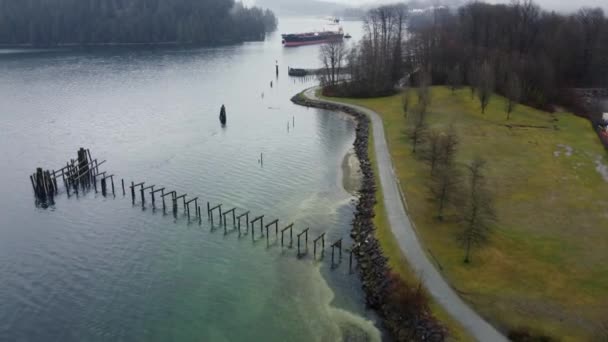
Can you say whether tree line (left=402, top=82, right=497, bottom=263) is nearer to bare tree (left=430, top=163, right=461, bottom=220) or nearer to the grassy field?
bare tree (left=430, top=163, right=461, bottom=220)

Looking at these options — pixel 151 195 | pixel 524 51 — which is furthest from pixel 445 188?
pixel 524 51

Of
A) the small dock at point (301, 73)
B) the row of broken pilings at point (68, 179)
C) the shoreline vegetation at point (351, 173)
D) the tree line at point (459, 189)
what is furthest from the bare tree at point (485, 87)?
the small dock at point (301, 73)

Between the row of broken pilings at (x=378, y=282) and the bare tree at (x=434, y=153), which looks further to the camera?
the bare tree at (x=434, y=153)

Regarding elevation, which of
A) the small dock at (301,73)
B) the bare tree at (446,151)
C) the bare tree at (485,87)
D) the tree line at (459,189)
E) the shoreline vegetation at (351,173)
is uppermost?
the small dock at (301,73)

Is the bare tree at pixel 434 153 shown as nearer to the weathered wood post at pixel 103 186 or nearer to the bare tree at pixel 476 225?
the bare tree at pixel 476 225

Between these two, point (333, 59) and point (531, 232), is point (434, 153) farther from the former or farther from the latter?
point (333, 59)

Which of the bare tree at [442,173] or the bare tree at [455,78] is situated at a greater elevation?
the bare tree at [455,78]

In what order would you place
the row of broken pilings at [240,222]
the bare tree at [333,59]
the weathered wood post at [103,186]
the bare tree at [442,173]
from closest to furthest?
the row of broken pilings at [240,222], the bare tree at [442,173], the weathered wood post at [103,186], the bare tree at [333,59]

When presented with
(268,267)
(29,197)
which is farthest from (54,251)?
(268,267)
